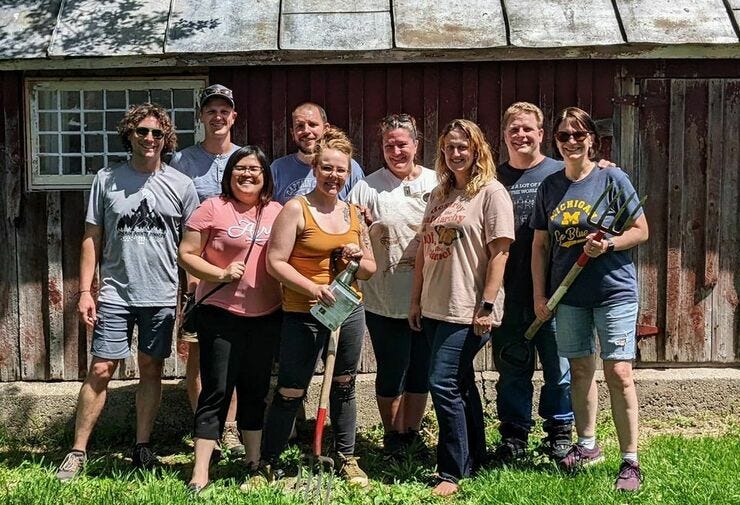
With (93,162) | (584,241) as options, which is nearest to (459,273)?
(584,241)

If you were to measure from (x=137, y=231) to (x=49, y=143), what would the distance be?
146cm

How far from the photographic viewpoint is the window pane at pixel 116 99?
6.18 metres

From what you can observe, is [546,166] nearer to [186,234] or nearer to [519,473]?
[519,473]

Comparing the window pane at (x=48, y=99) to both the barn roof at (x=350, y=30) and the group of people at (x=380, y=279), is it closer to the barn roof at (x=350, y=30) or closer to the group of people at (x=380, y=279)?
the barn roof at (x=350, y=30)

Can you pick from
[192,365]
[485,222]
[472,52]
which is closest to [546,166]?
[485,222]

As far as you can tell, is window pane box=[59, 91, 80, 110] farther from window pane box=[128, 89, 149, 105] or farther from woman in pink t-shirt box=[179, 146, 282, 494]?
woman in pink t-shirt box=[179, 146, 282, 494]

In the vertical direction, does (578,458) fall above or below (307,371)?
below

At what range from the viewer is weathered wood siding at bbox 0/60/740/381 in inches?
242

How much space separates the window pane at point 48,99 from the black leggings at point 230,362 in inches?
88.8

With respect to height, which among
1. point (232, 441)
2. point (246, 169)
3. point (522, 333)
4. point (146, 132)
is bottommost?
point (232, 441)

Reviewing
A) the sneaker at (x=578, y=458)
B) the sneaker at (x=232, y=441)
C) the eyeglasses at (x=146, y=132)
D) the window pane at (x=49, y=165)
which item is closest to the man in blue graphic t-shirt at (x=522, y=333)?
the sneaker at (x=578, y=458)

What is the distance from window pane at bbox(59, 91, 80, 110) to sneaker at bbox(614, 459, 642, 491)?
4.24m

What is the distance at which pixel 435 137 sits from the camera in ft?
20.4

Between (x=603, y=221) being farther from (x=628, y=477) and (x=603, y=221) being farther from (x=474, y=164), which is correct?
(x=628, y=477)
